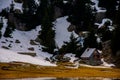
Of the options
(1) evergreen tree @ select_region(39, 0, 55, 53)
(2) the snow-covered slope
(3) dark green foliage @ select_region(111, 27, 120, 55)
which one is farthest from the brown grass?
(1) evergreen tree @ select_region(39, 0, 55, 53)

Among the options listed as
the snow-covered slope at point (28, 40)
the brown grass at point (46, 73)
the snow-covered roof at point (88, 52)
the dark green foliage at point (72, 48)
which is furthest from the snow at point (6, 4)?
the brown grass at point (46, 73)

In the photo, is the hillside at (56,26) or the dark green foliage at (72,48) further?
the hillside at (56,26)

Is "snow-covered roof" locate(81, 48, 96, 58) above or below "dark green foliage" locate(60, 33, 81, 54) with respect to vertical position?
below

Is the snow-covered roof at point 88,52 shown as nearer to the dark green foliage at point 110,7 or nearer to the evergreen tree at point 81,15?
the evergreen tree at point 81,15

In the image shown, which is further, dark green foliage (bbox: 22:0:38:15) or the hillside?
dark green foliage (bbox: 22:0:38:15)

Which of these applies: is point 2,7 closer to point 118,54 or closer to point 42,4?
point 42,4

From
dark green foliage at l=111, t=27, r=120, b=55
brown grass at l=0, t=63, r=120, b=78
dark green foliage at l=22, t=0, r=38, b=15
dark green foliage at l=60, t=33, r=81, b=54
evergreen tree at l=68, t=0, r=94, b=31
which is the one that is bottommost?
brown grass at l=0, t=63, r=120, b=78

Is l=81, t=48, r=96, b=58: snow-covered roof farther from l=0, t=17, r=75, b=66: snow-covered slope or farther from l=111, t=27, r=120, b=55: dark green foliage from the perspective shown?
l=0, t=17, r=75, b=66: snow-covered slope

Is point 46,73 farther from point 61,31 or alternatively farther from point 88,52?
point 61,31

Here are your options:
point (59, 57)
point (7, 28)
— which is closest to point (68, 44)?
point (59, 57)

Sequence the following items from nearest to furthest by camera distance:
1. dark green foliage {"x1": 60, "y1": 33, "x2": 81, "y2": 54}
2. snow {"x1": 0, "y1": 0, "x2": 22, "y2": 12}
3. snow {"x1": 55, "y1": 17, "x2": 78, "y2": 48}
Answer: dark green foliage {"x1": 60, "y1": 33, "x2": 81, "y2": 54} < snow {"x1": 55, "y1": 17, "x2": 78, "y2": 48} < snow {"x1": 0, "y1": 0, "x2": 22, "y2": 12}

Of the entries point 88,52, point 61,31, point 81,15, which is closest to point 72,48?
point 88,52

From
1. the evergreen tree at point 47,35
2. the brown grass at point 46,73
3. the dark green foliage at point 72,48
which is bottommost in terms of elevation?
the brown grass at point 46,73
